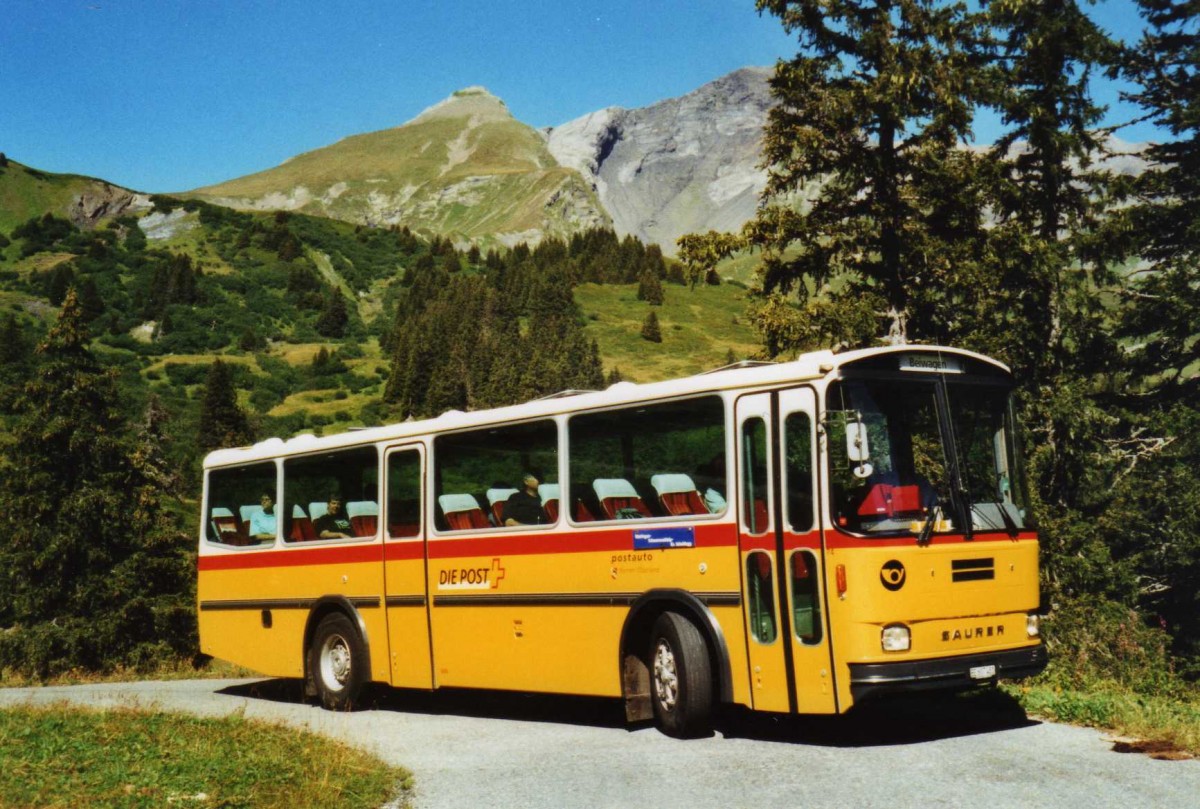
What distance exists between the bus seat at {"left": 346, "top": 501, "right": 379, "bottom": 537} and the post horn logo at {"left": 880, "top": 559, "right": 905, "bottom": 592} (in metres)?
6.43

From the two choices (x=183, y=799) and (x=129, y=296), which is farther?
(x=129, y=296)

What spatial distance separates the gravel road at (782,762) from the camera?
7.18 metres

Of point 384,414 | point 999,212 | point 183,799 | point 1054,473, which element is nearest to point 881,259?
point 999,212

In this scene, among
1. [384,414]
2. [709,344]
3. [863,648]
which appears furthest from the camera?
[709,344]

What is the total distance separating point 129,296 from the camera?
132 meters

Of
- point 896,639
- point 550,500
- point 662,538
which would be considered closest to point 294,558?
point 550,500

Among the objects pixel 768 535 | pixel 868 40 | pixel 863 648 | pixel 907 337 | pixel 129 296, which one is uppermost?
pixel 129 296

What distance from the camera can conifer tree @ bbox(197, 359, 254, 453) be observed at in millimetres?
65562

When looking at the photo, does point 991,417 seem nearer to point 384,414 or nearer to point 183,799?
point 183,799

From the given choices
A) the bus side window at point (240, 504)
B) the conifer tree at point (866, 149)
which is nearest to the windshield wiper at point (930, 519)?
the bus side window at point (240, 504)

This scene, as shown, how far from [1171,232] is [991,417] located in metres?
27.7

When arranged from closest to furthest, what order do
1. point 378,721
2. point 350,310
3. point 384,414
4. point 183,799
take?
1. point 183,799
2. point 378,721
3. point 384,414
4. point 350,310

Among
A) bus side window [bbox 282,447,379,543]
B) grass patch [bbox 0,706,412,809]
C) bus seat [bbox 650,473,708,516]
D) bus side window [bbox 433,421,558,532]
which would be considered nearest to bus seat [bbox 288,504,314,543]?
bus side window [bbox 282,447,379,543]

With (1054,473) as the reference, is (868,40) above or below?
above
